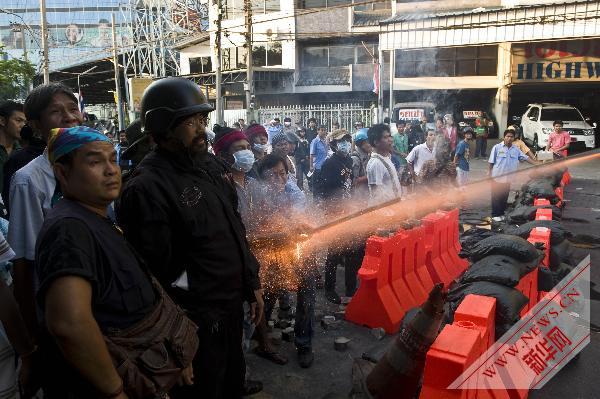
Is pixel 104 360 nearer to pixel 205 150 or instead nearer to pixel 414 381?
pixel 205 150

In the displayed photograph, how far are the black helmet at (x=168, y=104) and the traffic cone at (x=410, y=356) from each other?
157cm

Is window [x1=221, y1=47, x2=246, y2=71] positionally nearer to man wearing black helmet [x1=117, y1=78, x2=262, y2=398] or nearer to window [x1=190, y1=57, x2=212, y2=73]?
window [x1=190, y1=57, x2=212, y2=73]

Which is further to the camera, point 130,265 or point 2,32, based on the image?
point 2,32

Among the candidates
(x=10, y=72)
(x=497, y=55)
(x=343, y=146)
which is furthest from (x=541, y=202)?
(x=10, y=72)

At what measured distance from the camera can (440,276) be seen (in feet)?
19.1

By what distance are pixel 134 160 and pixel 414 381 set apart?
89.9 inches

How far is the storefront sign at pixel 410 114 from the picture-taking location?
1872 cm

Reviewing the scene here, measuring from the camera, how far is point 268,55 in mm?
29625

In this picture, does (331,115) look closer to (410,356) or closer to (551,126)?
(551,126)

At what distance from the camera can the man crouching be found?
158 centimetres

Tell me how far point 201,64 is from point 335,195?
29.1 metres

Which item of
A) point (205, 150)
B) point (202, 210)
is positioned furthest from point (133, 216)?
point (205, 150)

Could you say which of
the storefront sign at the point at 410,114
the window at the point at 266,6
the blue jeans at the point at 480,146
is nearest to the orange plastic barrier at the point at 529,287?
the storefront sign at the point at 410,114

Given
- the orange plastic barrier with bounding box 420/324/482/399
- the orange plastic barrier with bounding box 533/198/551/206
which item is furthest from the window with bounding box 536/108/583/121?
the orange plastic barrier with bounding box 420/324/482/399
